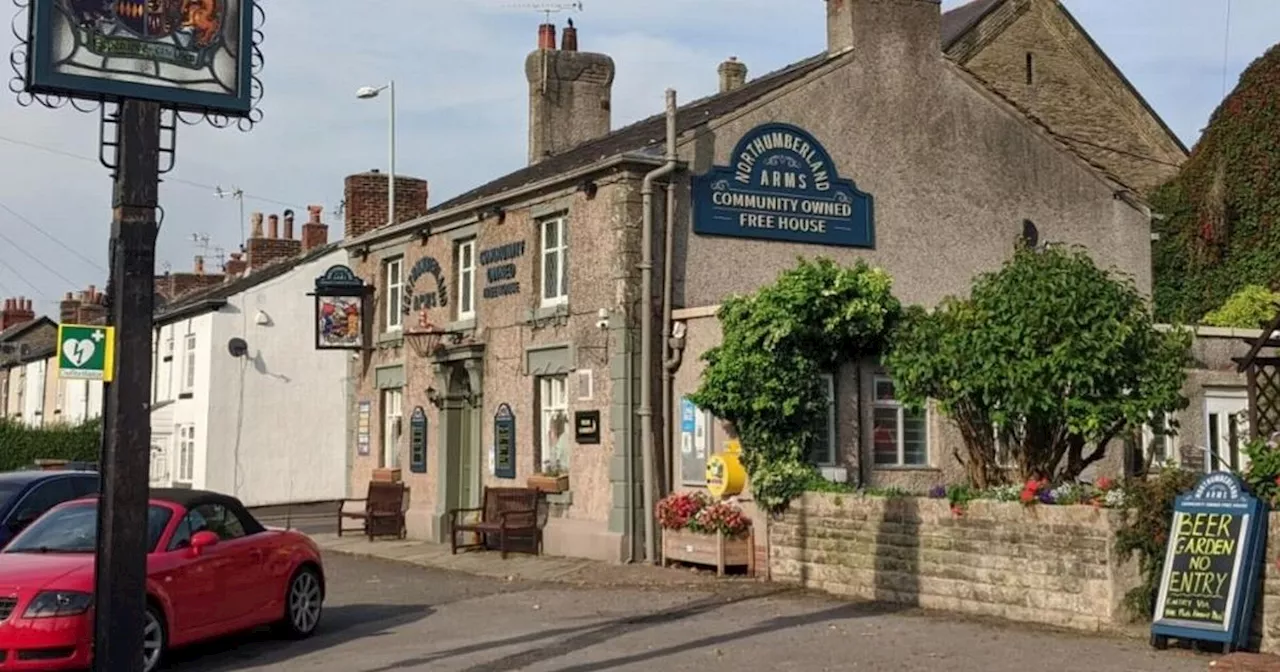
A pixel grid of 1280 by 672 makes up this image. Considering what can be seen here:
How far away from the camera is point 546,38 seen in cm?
2842

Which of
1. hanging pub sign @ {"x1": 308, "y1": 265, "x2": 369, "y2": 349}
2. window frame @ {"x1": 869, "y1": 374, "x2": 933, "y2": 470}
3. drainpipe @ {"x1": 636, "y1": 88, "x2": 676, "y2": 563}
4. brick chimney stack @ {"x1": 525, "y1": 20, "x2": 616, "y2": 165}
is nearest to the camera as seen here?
window frame @ {"x1": 869, "y1": 374, "x2": 933, "y2": 470}

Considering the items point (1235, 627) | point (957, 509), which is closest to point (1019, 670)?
point (1235, 627)

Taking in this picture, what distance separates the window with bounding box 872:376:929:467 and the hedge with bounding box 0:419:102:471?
1092 inches

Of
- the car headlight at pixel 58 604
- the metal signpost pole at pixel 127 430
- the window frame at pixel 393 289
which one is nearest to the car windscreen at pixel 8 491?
the car headlight at pixel 58 604

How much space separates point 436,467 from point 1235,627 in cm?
1550

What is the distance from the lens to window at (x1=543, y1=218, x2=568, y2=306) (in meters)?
22.0

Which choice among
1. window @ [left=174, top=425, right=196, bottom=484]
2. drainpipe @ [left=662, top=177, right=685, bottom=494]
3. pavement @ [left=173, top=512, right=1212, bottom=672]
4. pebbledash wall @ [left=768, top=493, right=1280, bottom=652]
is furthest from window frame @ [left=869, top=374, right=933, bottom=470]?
window @ [left=174, top=425, right=196, bottom=484]

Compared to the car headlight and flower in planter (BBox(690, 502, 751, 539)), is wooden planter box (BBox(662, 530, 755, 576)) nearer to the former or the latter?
flower in planter (BBox(690, 502, 751, 539))

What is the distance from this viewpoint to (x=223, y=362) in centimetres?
3362

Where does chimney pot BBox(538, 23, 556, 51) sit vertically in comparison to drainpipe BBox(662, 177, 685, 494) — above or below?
above

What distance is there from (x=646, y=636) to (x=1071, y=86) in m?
28.5

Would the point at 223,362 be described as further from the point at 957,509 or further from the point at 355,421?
the point at 957,509

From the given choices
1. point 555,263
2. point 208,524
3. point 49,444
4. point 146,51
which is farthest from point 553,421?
point 49,444

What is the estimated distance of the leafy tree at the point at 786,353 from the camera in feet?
59.2
